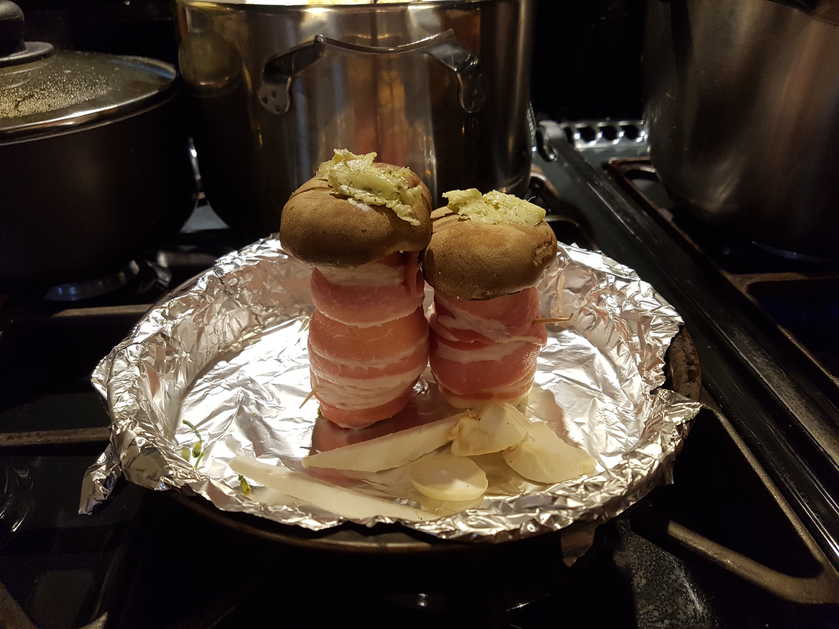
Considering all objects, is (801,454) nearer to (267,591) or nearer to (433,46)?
(267,591)

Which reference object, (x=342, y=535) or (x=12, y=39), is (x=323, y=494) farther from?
(x=12, y=39)

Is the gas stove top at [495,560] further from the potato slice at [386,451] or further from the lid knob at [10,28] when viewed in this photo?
the lid knob at [10,28]

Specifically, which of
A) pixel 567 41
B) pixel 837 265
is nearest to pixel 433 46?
pixel 837 265

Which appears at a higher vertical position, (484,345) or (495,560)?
(484,345)

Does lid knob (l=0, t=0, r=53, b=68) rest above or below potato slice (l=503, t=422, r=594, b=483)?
above

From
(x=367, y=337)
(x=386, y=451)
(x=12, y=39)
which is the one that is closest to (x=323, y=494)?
(x=386, y=451)

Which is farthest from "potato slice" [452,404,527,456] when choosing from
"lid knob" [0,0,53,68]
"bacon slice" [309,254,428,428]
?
"lid knob" [0,0,53,68]

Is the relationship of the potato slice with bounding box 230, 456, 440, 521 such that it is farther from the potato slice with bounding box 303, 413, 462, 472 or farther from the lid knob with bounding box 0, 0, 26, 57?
the lid knob with bounding box 0, 0, 26, 57

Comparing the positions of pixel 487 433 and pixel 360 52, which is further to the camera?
pixel 360 52
